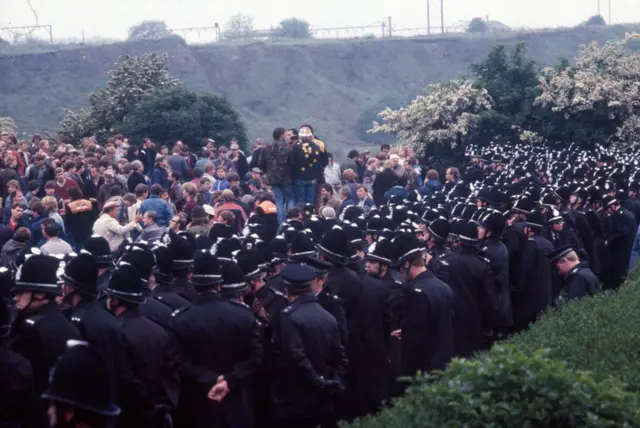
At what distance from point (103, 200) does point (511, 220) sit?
881cm

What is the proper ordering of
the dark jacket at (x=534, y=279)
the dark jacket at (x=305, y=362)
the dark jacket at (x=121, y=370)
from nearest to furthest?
the dark jacket at (x=121, y=370), the dark jacket at (x=305, y=362), the dark jacket at (x=534, y=279)

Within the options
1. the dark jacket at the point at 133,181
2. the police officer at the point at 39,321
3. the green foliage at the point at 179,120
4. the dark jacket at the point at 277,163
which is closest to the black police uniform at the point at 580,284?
the police officer at the point at 39,321

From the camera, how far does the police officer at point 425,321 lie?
34.7 ft

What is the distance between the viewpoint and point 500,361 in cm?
718

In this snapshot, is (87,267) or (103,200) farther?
(103,200)

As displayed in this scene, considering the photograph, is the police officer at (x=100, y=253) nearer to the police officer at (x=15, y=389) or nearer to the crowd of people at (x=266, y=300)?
the crowd of people at (x=266, y=300)

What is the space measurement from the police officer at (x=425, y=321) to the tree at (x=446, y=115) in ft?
75.9

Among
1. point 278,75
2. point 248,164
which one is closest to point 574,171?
point 248,164

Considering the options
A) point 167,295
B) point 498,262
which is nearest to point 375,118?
point 498,262

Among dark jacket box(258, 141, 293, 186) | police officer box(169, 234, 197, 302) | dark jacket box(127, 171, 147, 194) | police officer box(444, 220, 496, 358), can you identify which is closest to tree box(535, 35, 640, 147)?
dark jacket box(258, 141, 293, 186)

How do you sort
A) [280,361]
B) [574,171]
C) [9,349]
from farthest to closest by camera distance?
[574,171] → [280,361] → [9,349]

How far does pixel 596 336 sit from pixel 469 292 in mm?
2826

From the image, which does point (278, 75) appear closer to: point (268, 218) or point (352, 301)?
point (268, 218)

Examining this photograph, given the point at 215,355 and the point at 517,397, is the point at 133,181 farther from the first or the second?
the point at 517,397
